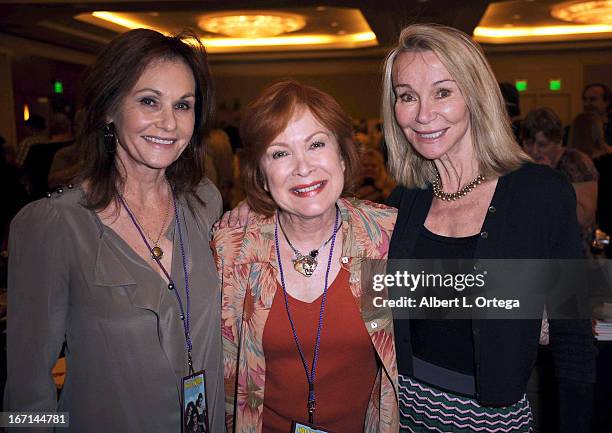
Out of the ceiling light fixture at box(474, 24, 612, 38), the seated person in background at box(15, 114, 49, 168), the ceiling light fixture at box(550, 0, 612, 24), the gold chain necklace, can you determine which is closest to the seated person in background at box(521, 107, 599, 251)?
the gold chain necklace

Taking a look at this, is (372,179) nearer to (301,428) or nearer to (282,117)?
(282,117)

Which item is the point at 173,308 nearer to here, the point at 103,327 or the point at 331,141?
the point at 103,327

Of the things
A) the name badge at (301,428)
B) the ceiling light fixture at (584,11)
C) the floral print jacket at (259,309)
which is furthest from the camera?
the ceiling light fixture at (584,11)

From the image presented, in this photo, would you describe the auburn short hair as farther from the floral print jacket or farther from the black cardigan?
the black cardigan

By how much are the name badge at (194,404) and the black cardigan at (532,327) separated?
848 millimetres

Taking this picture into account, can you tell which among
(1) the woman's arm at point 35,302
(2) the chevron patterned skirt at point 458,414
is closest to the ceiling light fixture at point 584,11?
(2) the chevron patterned skirt at point 458,414

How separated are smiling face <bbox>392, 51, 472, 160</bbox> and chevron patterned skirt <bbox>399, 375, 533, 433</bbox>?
770 millimetres

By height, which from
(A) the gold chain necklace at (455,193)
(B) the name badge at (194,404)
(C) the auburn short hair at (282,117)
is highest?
(C) the auburn short hair at (282,117)

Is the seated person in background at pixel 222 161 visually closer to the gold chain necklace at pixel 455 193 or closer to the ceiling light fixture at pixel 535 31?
the gold chain necklace at pixel 455 193

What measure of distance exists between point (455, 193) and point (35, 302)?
135cm

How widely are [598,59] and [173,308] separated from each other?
12936 millimetres

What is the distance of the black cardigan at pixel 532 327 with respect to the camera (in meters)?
1.56

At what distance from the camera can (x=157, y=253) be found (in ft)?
5.64

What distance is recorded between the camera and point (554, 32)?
11.4 metres
